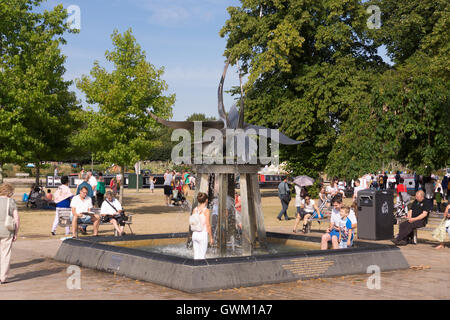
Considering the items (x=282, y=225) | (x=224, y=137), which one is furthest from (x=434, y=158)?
(x=224, y=137)

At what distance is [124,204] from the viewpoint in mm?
30531

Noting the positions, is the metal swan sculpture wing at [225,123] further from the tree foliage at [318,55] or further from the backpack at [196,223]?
the tree foliage at [318,55]

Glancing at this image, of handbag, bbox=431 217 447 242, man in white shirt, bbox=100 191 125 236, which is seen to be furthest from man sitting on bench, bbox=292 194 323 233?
man in white shirt, bbox=100 191 125 236

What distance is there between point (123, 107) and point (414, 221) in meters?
15.5

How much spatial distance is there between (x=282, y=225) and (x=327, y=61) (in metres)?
18.6

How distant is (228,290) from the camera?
340 inches

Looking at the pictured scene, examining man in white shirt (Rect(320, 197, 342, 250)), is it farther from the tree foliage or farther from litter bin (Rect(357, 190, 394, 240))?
the tree foliage

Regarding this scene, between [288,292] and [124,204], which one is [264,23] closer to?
[124,204]

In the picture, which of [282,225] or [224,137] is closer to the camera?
[224,137]

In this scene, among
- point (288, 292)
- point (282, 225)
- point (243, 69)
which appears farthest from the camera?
point (243, 69)

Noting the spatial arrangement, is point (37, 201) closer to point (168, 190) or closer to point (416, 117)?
point (168, 190)

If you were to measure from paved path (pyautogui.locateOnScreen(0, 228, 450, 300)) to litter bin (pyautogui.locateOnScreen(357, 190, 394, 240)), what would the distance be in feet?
15.2
